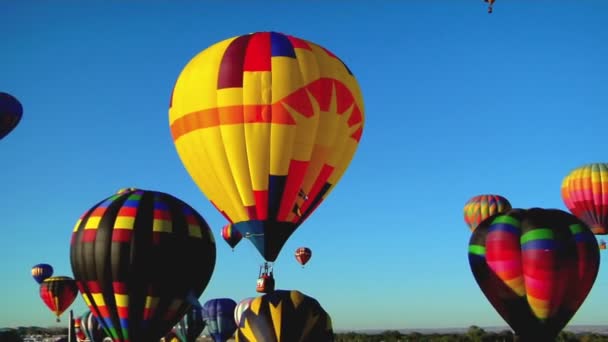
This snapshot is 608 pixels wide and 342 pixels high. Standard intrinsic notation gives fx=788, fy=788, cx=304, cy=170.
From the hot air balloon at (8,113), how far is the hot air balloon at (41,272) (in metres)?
19.8

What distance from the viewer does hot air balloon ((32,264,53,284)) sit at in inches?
1934

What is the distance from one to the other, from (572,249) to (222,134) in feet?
33.3

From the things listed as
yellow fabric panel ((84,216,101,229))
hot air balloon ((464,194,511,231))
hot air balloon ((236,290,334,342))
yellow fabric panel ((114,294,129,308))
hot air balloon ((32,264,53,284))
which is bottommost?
hot air balloon ((236,290,334,342))

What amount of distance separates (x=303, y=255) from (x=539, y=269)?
23.0m

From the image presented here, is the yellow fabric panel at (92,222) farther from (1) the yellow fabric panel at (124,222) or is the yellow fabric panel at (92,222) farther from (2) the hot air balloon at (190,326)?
(2) the hot air balloon at (190,326)

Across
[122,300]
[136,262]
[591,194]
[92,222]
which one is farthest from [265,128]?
[591,194]

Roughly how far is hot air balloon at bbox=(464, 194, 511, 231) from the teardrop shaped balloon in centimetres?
2194

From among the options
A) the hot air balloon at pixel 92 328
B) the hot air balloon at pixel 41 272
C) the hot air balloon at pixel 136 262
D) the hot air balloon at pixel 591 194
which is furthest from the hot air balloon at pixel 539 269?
the hot air balloon at pixel 41 272

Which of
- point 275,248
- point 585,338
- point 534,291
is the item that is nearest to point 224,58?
point 275,248

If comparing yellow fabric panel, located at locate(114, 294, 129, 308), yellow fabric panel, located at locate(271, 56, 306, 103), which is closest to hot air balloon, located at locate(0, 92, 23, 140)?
yellow fabric panel, located at locate(114, 294, 129, 308)

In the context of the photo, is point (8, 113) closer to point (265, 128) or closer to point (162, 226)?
point (162, 226)

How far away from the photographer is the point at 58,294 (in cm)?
3953

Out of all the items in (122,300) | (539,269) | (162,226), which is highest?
(162,226)

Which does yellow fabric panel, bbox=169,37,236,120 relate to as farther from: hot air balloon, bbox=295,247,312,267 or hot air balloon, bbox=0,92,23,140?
hot air balloon, bbox=295,247,312,267
